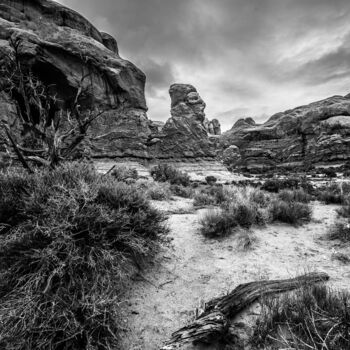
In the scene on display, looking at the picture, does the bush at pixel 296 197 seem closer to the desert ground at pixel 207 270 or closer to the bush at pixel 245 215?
the desert ground at pixel 207 270

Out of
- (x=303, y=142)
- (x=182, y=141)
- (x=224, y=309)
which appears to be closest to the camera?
(x=224, y=309)

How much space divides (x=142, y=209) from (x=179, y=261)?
1.13m

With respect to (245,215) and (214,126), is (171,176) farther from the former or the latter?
(214,126)

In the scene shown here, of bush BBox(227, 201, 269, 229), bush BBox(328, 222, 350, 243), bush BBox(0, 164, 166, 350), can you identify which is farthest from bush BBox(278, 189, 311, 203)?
bush BBox(0, 164, 166, 350)

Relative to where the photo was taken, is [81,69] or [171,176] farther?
[81,69]

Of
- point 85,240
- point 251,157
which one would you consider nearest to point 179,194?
point 85,240

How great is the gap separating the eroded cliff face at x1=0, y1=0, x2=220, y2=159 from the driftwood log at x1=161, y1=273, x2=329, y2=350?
19.3 m

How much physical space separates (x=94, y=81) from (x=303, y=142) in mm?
42681

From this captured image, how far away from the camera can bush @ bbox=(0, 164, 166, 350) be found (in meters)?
1.76

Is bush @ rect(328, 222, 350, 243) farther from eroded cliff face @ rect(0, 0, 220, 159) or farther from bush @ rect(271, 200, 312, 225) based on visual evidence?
eroded cliff face @ rect(0, 0, 220, 159)

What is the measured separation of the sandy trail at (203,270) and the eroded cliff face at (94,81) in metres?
17.9

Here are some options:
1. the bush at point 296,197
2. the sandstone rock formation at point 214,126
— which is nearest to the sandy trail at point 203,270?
the bush at point 296,197

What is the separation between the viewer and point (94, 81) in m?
22.8

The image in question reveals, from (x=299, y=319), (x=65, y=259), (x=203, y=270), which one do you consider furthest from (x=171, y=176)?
(x=299, y=319)
